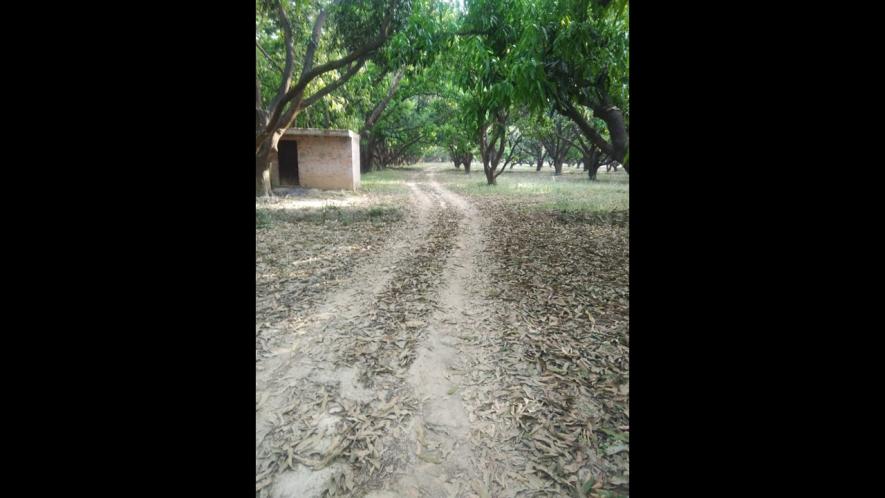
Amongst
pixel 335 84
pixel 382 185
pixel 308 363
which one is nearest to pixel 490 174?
pixel 382 185

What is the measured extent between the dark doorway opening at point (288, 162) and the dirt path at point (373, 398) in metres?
15.2

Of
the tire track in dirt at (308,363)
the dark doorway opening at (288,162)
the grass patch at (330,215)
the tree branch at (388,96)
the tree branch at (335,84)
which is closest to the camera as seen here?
the tire track in dirt at (308,363)

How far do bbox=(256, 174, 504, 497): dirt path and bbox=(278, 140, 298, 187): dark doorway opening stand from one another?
15248 millimetres

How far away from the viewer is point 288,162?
19891 mm

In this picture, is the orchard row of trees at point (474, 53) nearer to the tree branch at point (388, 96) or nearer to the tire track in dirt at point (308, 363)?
the tree branch at point (388, 96)

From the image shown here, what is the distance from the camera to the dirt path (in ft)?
Result: 8.34

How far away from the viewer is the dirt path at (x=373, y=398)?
8.34 ft

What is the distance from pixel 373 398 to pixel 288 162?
18.4 meters

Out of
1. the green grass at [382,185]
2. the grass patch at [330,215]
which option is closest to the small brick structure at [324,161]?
the green grass at [382,185]
